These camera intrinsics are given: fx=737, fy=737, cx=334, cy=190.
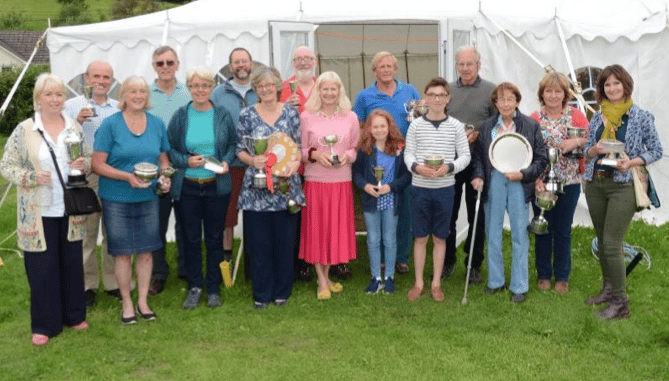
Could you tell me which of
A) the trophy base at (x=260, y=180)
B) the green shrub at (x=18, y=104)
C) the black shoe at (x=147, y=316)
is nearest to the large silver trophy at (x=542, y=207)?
the trophy base at (x=260, y=180)

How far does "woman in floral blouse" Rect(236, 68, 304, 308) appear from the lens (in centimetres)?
529

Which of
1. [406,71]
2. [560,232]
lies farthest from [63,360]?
[406,71]

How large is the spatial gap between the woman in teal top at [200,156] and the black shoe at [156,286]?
2.43 feet

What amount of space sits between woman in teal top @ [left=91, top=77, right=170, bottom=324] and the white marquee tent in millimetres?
2519

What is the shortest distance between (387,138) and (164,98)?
71.6 inches

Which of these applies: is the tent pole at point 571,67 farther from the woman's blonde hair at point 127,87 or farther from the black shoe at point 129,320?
the black shoe at point 129,320

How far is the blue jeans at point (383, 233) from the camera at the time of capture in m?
5.73

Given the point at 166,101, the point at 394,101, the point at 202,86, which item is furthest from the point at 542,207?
the point at 166,101

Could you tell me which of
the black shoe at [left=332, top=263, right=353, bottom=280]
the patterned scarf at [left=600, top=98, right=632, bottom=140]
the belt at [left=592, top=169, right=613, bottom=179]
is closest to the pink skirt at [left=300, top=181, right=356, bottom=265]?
the black shoe at [left=332, top=263, right=353, bottom=280]

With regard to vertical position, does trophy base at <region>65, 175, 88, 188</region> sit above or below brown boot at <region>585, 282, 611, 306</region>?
above

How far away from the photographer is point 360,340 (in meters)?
4.90

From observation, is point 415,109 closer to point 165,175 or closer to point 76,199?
point 165,175

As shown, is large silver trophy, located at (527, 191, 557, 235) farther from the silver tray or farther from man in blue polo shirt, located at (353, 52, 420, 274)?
man in blue polo shirt, located at (353, 52, 420, 274)

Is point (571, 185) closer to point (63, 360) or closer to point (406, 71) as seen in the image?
point (63, 360)
